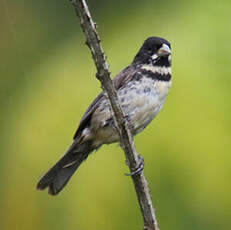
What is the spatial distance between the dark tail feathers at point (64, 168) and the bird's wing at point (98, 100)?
0.13m

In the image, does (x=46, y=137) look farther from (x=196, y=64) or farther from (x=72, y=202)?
(x=196, y=64)

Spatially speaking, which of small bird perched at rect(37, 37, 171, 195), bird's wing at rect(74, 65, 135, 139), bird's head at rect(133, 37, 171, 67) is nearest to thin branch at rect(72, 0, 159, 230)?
small bird perched at rect(37, 37, 171, 195)

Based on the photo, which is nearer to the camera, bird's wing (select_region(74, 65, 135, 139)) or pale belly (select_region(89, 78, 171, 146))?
pale belly (select_region(89, 78, 171, 146))

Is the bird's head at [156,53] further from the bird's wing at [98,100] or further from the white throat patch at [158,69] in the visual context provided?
the bird's wing at [98,100]

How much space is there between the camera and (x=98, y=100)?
531cm

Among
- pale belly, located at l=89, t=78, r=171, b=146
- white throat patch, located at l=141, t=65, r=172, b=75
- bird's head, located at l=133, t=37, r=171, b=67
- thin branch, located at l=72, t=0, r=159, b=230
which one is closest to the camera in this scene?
thin branch, located at l=72, t=0, r=159, b=230

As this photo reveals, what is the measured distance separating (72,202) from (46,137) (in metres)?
0.62

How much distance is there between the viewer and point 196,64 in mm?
5688

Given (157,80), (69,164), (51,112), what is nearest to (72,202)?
(69,164)

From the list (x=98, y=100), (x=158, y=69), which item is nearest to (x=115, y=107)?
(x=98, y=100)

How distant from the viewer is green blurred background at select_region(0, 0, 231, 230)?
17.4 ft

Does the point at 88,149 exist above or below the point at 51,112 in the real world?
below

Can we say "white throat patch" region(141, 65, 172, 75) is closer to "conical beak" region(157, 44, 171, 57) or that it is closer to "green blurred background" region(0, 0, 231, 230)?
"conical beak" region(157, 44, 171, 57)

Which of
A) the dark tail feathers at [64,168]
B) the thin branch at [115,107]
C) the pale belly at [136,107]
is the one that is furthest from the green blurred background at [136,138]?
the thin branch at [115,107]
